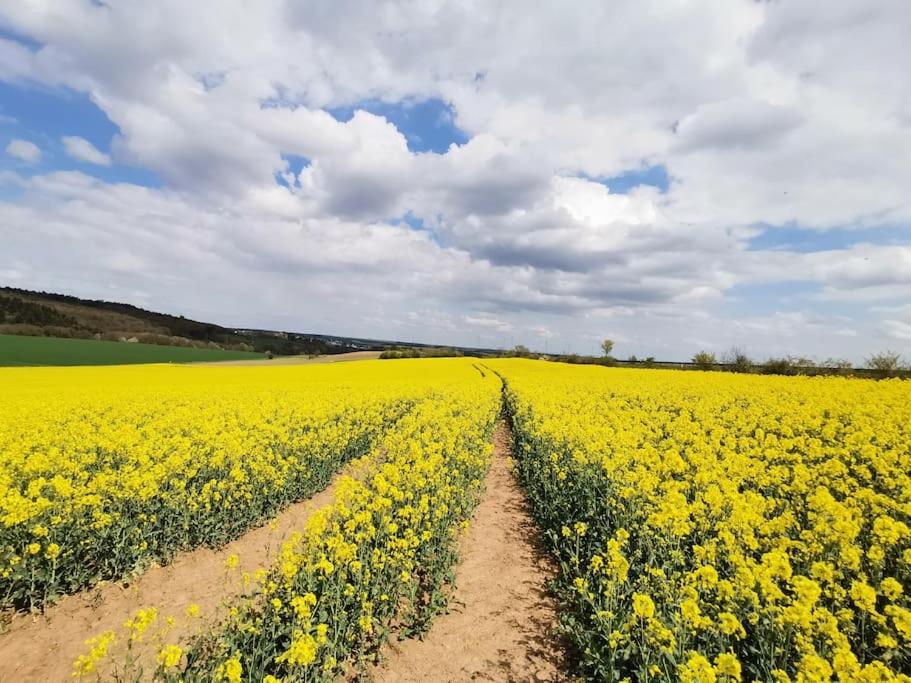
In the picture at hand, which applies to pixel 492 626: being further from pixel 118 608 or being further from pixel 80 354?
pixel 80 354

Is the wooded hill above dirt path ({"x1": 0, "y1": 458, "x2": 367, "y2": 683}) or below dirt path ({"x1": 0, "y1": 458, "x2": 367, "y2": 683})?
above

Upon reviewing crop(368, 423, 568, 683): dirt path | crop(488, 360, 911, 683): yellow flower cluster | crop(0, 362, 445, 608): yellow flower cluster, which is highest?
crop(488, 360, 911, 683): yellow flower cluster

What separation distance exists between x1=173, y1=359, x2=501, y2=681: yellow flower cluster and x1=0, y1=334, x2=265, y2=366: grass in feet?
176

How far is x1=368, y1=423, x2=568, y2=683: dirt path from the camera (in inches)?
193

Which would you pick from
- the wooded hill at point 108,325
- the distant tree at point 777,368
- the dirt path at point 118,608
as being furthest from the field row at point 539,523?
the wooded hill at point 108,325

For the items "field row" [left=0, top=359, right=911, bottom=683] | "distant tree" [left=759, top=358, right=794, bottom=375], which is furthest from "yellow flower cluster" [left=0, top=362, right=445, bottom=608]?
"distant tree" [left=759, top=358, right=794, bottom=375]

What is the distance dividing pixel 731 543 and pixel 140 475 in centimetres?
903

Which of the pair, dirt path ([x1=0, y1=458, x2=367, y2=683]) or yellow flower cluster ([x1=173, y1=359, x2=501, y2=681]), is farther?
dirt path ([x1=0, y1=458, x2=367, y2=683])

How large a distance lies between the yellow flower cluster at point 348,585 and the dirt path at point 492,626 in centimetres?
33

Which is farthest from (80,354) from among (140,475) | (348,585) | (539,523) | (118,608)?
(348,585)

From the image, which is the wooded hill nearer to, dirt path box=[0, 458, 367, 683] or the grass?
the grass

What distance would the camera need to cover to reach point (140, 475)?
7.42 meters

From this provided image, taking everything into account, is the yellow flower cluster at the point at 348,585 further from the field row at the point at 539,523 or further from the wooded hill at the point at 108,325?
the wooded hill at the point at 108,325

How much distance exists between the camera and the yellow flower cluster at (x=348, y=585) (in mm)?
3840
